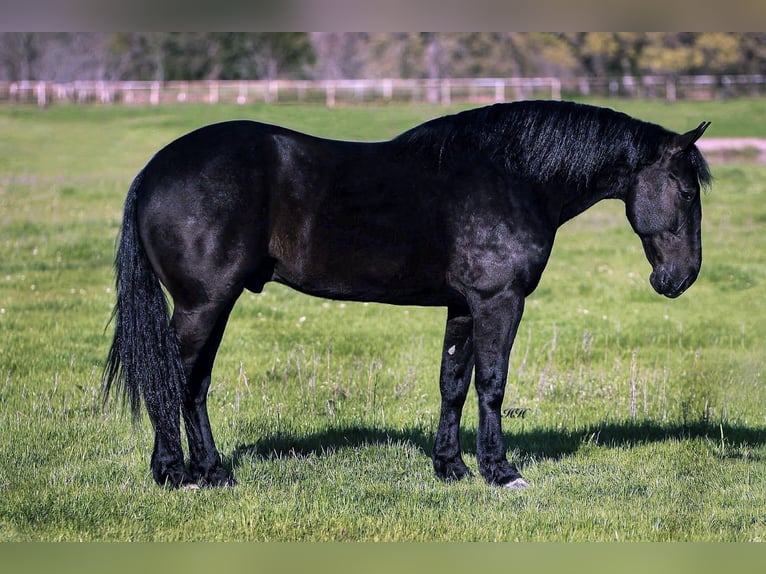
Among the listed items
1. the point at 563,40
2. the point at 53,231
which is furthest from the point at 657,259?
the point at 53,231

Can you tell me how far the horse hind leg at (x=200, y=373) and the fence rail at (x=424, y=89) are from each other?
Answer: 23.7ft

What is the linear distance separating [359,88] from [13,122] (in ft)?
23.1

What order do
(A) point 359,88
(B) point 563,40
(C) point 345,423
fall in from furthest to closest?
(B) point 563,40, (A) point 359,88, (C) point 345,423

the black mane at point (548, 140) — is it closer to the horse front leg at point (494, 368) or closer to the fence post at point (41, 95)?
the horse front leg at point (494, 368)

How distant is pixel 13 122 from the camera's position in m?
16.6

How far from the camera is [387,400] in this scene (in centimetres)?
829

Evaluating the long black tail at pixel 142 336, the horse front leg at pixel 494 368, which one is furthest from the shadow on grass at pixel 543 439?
the long black tail at pixel 142 336

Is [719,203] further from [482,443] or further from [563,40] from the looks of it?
[482,443]

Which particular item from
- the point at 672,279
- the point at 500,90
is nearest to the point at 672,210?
the point at 672,279

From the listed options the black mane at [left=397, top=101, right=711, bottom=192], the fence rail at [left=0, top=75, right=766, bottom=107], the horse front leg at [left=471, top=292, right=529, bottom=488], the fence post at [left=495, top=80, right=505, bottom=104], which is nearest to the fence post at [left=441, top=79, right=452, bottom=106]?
the fence rail at [left=0, top=75, right=766, bottom=107]

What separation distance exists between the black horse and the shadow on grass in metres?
Answer: 0.81

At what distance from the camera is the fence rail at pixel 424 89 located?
13.5 metres

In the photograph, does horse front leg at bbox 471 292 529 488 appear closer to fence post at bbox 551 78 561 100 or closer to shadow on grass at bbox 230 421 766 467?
shadow on grass at bbox 230 421 766 467

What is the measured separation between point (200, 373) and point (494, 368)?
1843mm
